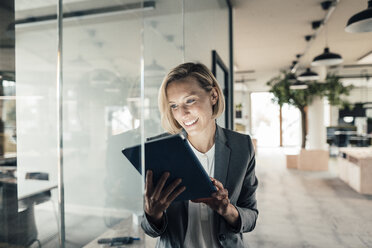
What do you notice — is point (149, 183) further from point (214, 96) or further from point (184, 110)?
point (214, 96)

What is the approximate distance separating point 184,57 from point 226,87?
8.46 ft

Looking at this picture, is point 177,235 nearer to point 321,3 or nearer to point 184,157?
point 184,157

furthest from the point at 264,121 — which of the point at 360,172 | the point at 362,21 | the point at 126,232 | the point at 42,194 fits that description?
the point at 42,194

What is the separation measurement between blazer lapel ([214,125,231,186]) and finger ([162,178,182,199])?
34cm

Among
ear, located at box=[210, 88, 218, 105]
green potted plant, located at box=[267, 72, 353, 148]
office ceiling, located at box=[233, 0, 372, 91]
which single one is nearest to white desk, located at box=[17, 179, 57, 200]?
ear, located at box=[210, 88, 218, 105]

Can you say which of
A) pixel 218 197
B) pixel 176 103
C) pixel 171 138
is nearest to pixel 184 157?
pixel 171 138

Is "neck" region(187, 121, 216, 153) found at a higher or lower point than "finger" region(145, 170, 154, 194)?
higher

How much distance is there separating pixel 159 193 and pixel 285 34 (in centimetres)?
664

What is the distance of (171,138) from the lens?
2.67 ft

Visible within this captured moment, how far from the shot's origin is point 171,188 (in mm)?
939

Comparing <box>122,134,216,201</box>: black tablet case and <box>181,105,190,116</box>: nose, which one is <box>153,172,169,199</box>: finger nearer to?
<box>122,134,216,201</box>: black tablet case

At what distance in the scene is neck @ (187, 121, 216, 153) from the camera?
4.32 ft

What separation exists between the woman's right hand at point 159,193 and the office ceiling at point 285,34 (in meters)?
4.62

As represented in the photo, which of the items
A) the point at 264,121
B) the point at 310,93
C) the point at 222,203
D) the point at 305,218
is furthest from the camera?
the point at 264,121
